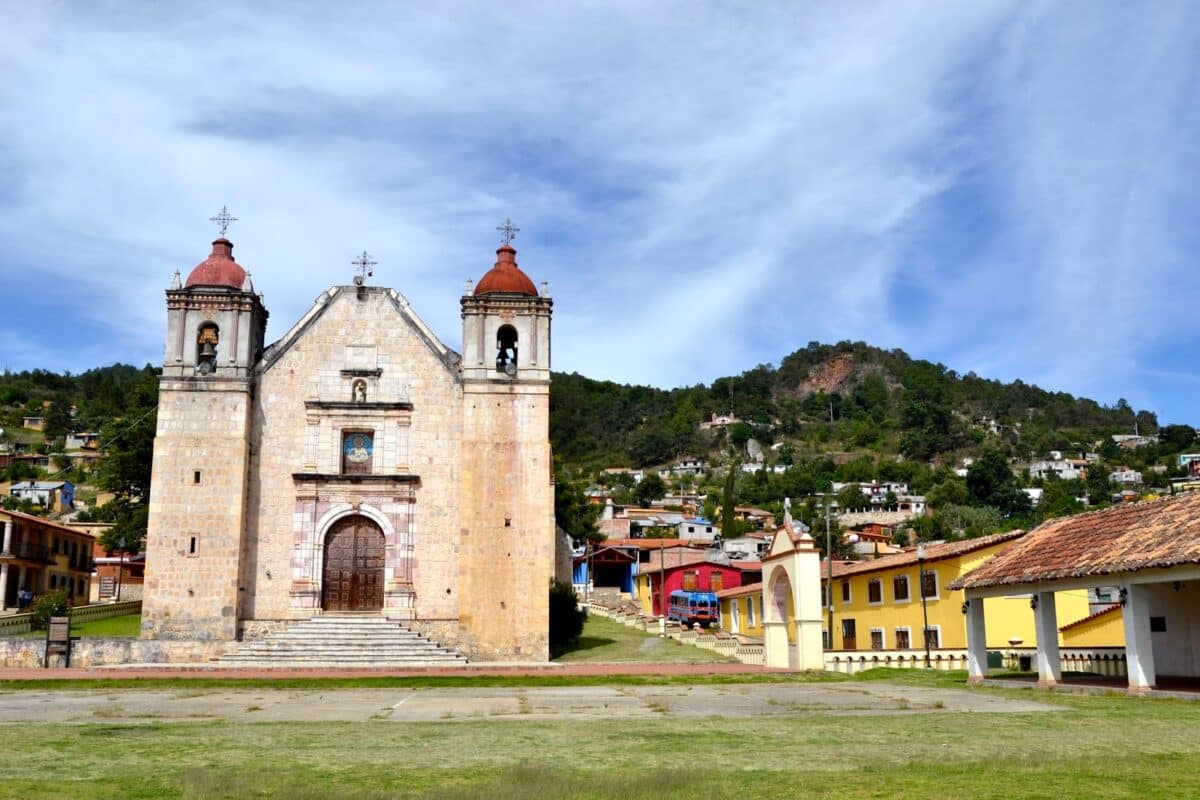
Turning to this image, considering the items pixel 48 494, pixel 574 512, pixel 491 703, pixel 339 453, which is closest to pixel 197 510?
pixel 339 453

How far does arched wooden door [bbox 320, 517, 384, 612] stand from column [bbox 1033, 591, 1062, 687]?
59.9 feet

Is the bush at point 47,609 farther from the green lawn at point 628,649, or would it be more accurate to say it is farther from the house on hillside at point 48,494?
the house on hillside at point 48,494

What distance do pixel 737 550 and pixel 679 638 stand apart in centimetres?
4218

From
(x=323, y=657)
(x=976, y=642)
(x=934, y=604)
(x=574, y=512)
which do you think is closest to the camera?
(x=976, y=642)

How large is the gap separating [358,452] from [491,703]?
624 inches

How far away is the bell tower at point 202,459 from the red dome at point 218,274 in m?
0.04

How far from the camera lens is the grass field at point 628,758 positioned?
8344 millimetres

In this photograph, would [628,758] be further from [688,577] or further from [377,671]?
[688,577]

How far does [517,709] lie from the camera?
653 inches

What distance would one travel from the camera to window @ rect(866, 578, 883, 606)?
123ft

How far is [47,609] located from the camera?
34.5m

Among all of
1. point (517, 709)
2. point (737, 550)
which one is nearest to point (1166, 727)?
point (517, 709)

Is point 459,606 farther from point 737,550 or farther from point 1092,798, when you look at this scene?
point 737,550

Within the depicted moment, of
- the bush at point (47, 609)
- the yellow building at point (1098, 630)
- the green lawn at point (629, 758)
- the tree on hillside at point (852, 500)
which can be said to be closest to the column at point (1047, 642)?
the green lawn at point (629, 758)
